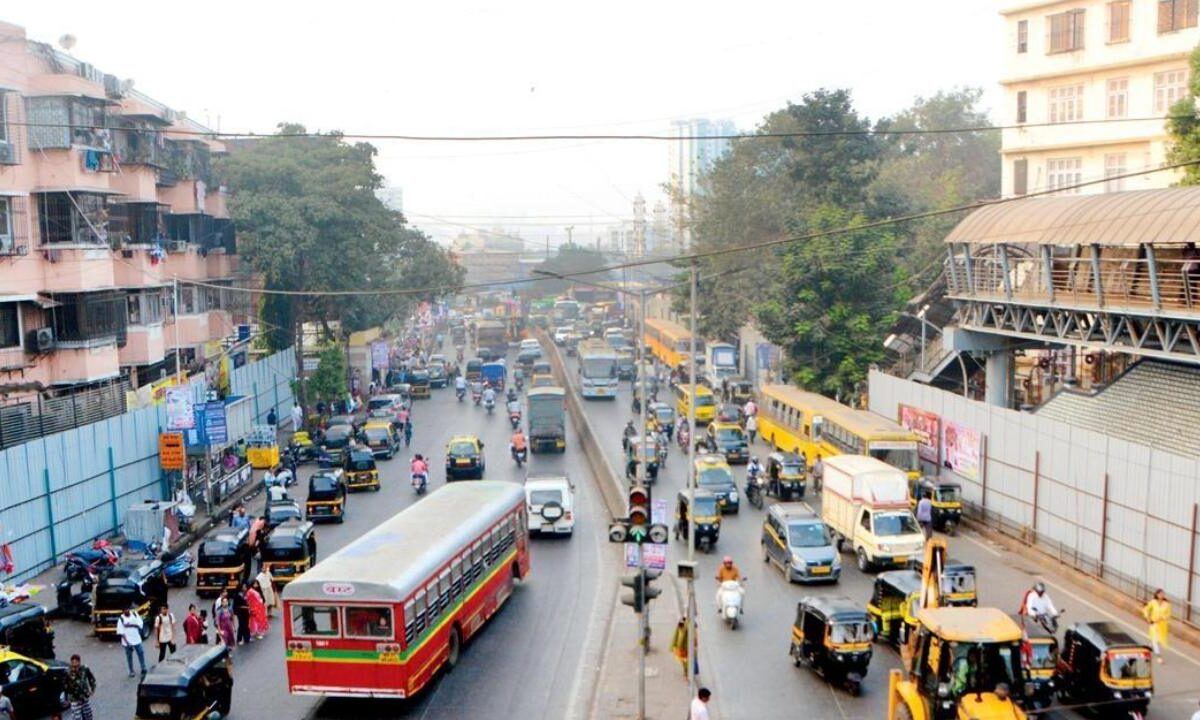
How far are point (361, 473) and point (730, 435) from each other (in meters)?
13.0

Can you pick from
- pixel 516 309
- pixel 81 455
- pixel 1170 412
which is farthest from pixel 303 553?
pixel 516 309

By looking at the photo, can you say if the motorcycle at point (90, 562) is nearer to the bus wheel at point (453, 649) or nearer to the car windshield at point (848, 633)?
the bus wheel at point (453, 649)

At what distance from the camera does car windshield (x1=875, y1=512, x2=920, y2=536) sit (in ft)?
90.5

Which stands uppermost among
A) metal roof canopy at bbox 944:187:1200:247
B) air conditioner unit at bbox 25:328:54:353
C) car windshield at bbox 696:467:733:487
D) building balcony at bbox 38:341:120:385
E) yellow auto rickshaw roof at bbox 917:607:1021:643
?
metal roof canopy at bbox 944:187:1200:247

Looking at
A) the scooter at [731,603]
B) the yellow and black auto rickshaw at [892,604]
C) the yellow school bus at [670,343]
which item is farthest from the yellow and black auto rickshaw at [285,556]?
the yellow school bus at [670,343]

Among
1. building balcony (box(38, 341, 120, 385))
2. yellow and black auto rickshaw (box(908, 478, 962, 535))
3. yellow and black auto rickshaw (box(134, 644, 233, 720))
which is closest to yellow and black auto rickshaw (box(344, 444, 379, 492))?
building balcony (box(38, 341, 120, 385))

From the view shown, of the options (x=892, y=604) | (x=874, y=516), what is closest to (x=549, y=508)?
(x=874, y=516)

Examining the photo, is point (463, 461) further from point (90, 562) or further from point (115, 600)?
point (115, 600)

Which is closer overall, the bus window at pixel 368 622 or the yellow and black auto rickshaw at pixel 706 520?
the bus window at pixel 368 622

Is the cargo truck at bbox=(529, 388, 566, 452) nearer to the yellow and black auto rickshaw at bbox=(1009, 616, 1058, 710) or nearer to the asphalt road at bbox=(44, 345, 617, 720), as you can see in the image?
the asphalt road at bbox=(44, 345, 617, 720)

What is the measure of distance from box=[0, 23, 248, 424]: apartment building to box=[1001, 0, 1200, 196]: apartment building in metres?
32.8

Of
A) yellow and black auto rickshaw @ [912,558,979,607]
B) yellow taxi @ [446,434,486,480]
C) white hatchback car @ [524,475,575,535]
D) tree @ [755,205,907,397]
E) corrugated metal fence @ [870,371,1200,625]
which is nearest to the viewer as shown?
yellow and black auto rickshaw @ [912,558,979,607]

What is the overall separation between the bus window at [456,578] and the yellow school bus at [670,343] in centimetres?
4628

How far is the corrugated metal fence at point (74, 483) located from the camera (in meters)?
27.5
